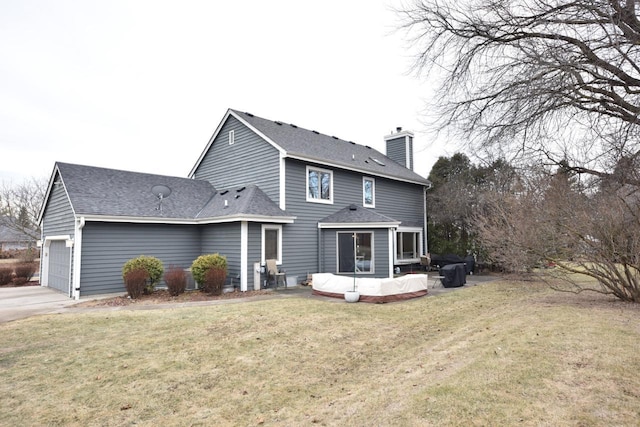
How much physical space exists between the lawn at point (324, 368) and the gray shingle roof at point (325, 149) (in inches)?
331

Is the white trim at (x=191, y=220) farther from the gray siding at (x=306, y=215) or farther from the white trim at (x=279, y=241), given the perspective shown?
the gray siding at (x=306, y=215)

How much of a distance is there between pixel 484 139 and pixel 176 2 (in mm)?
10963

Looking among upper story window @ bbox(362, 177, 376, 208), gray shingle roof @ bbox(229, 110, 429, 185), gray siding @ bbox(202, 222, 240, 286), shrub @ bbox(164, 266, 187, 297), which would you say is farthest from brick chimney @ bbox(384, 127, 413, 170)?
shrub @ bbox(164, 266, 187, 297)

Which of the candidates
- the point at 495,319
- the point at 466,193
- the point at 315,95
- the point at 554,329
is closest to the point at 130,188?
the point at 315,95

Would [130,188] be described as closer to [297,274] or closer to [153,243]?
[153,243]

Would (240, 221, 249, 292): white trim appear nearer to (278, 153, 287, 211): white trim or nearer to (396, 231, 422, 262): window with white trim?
(278, 153, 287, 211): white trim

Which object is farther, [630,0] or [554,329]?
[554,329]

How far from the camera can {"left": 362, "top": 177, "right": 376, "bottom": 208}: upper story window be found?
707 inches

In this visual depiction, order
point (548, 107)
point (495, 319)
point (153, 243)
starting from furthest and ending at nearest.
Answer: point (153, 243) < point (495, 319) < point (548, 107)

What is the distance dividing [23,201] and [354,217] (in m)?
36.5

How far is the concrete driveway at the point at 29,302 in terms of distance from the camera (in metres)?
9.60

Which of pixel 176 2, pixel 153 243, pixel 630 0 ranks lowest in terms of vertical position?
pixel 153 243

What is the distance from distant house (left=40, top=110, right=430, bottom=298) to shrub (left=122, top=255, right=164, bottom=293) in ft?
4.56

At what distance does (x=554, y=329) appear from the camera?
6.48 metres
